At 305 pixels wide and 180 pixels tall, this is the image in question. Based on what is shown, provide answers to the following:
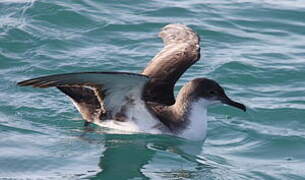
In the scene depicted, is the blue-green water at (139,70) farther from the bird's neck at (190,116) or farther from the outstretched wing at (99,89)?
the outstretched wing at (99,89)

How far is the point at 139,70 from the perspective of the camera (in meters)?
13.3

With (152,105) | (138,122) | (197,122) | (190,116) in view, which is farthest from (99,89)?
(197,122)

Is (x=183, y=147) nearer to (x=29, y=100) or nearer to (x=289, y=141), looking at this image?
(x=289, y=141)

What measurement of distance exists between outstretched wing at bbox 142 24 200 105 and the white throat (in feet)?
1.76

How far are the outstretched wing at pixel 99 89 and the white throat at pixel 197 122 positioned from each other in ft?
2.48

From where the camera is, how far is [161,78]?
1116 centimetres

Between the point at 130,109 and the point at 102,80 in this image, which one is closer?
the point at 102,80

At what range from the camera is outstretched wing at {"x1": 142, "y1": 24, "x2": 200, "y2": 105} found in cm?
1105

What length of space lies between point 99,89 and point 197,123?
1.36 meters

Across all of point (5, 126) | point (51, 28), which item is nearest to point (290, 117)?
point (5, 126)

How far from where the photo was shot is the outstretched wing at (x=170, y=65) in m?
11.1

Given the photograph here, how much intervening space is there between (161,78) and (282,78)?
288 cm

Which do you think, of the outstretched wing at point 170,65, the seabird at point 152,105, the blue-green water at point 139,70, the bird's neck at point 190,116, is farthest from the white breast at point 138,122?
the outstretched wing at point 170,65

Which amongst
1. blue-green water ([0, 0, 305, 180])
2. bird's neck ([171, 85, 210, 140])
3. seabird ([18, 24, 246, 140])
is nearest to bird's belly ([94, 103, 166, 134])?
seabird ([18, 24, 246, 140])
